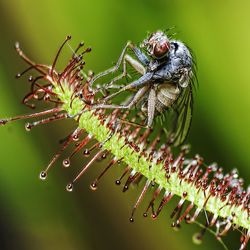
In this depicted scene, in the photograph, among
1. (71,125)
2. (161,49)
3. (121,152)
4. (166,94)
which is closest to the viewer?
(121,152)

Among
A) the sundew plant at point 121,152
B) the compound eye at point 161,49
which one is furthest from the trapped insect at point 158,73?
the sundew plant at point 121,152

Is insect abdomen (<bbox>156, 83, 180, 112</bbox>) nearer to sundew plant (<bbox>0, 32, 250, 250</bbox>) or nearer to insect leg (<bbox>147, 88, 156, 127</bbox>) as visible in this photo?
insect leg (<bbox>147, 88, 156, 127</bbox>)

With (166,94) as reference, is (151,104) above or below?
below

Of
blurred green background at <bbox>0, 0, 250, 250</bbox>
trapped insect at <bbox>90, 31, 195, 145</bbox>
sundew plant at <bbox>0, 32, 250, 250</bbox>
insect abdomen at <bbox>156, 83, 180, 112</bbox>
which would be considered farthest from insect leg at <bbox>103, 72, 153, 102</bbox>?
blurred green background at <bbox>0, 0, 250, 250</bbox>

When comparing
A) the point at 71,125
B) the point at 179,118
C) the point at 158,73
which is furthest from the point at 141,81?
the point at 71,125

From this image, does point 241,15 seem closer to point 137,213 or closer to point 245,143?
point 245,143

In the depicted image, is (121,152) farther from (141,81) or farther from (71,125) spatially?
(71,125)

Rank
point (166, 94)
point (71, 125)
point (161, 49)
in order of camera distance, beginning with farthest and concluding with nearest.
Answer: point (71, 125) → point (166, 94) → point (161, 49)

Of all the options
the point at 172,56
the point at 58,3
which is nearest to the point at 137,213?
the point at 172,56
